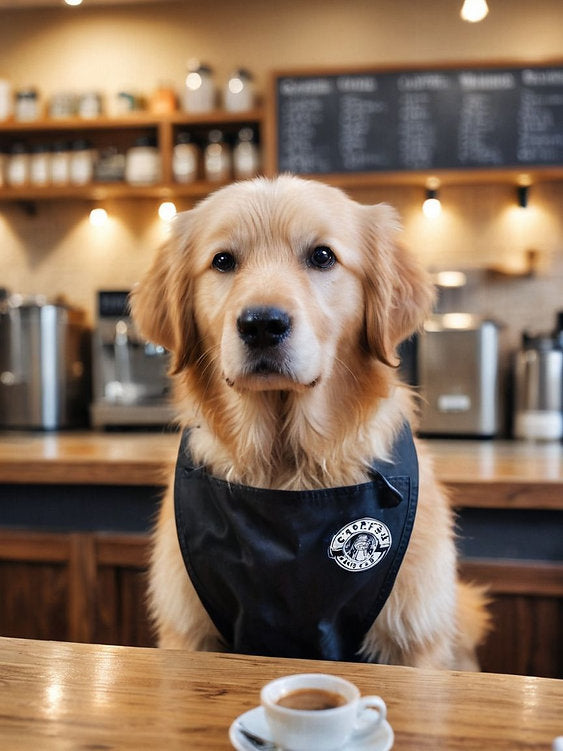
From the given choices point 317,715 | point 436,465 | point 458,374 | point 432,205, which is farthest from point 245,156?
point 317,715

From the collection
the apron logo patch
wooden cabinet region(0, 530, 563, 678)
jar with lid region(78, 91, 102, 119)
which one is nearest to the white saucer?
the apron logo patch

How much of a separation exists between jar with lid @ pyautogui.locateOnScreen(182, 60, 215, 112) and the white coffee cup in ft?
9.82

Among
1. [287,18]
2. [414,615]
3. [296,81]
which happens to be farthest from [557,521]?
[287,18]

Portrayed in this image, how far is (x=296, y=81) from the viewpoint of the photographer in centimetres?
312

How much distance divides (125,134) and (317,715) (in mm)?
3279

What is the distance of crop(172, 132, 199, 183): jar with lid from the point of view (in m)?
3.17

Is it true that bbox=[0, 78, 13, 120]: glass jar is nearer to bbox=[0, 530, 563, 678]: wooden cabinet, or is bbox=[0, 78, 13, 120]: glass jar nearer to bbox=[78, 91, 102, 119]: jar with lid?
bbox=[78, 91, 102, 119]: jar with lid

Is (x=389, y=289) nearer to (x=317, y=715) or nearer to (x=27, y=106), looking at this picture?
(x=317, y=715)

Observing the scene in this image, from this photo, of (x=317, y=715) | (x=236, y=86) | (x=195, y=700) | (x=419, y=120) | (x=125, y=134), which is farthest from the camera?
(x=125, y=134)

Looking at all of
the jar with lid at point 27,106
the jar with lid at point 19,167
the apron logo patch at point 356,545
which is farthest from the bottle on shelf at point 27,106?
the apron logo patch at point 356,545

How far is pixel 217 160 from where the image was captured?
3158mm

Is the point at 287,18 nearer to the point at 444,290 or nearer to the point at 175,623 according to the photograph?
the point at 444,290

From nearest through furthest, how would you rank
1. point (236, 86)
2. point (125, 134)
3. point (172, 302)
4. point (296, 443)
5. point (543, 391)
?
point (296, 443)
point (172, 302)
point (543, 391)
point (236, 86)
point (125, 134)

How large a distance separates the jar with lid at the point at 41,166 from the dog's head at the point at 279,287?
205cm
